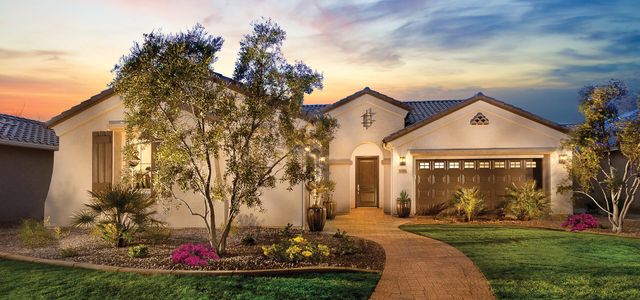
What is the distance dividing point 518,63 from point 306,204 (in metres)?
9.68

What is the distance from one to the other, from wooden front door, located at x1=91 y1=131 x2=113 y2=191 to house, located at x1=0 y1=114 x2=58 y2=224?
2546mm

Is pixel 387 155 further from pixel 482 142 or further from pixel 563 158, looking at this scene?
pixel 563 158

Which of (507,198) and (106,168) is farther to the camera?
(507,198)

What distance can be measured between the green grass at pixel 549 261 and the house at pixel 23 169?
13.4m

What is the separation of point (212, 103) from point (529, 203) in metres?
12.4

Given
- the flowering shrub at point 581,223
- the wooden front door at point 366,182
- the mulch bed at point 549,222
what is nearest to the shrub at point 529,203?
the mulch bed at point 549,222

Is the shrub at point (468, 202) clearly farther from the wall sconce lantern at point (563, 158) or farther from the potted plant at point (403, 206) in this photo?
the wall sconce lantern at point (563, 158)

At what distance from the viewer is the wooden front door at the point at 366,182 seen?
22578 millimetres

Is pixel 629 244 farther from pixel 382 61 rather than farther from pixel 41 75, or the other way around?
pixel 41 75

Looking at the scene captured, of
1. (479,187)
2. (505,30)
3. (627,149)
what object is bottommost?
(479,187)

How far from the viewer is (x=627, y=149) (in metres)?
14.2

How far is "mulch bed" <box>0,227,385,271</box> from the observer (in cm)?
916

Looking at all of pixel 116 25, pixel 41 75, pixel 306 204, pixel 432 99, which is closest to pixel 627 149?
pixel 306 204

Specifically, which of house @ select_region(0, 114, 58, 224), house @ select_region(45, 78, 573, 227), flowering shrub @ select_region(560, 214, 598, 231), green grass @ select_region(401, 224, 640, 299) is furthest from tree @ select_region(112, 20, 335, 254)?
flowering shrub @ select_region(560, 214, 598, 231)
